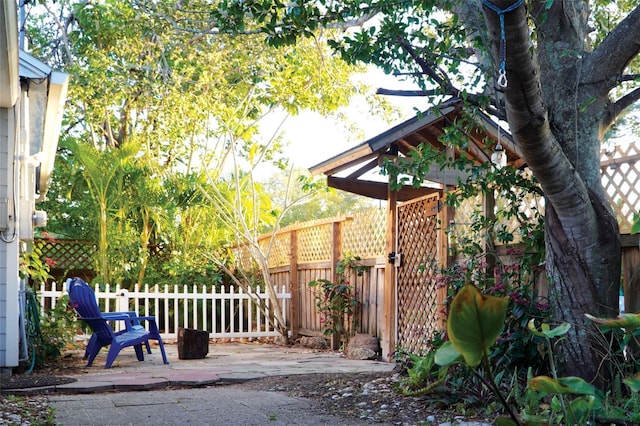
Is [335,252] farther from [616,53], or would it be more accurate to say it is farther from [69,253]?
[69,253]

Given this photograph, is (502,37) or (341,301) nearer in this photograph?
(502,37)

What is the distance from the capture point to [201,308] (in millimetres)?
11039

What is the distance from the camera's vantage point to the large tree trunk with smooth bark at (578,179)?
13.9 ft


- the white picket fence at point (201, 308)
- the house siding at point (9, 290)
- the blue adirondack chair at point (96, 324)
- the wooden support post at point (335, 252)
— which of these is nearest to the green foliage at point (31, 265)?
the blue adirondack chair at point (96, 324)

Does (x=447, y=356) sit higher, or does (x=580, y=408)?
(x=447, y=356)

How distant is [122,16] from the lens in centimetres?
1047

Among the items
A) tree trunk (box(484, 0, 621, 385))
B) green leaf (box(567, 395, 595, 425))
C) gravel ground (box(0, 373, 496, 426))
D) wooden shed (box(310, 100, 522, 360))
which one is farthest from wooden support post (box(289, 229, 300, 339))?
green leaf (box(567, 395, 595, 425))

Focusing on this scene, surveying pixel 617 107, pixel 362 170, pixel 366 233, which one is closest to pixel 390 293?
pixel 366 233

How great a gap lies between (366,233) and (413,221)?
4.33ft

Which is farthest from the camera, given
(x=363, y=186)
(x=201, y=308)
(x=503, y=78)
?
(x=201, y=308)

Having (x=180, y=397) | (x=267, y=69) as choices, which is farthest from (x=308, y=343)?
(x=180, y=397)

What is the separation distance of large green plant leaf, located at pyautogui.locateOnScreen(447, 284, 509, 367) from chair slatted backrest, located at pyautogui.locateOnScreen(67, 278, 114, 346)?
6470 millimetres

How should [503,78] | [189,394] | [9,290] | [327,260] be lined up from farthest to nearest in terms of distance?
[327,260] < [9,290] < [189,394] < [503,78]

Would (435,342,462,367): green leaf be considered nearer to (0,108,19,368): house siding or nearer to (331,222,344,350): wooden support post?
(0,108,19,368): house siding
